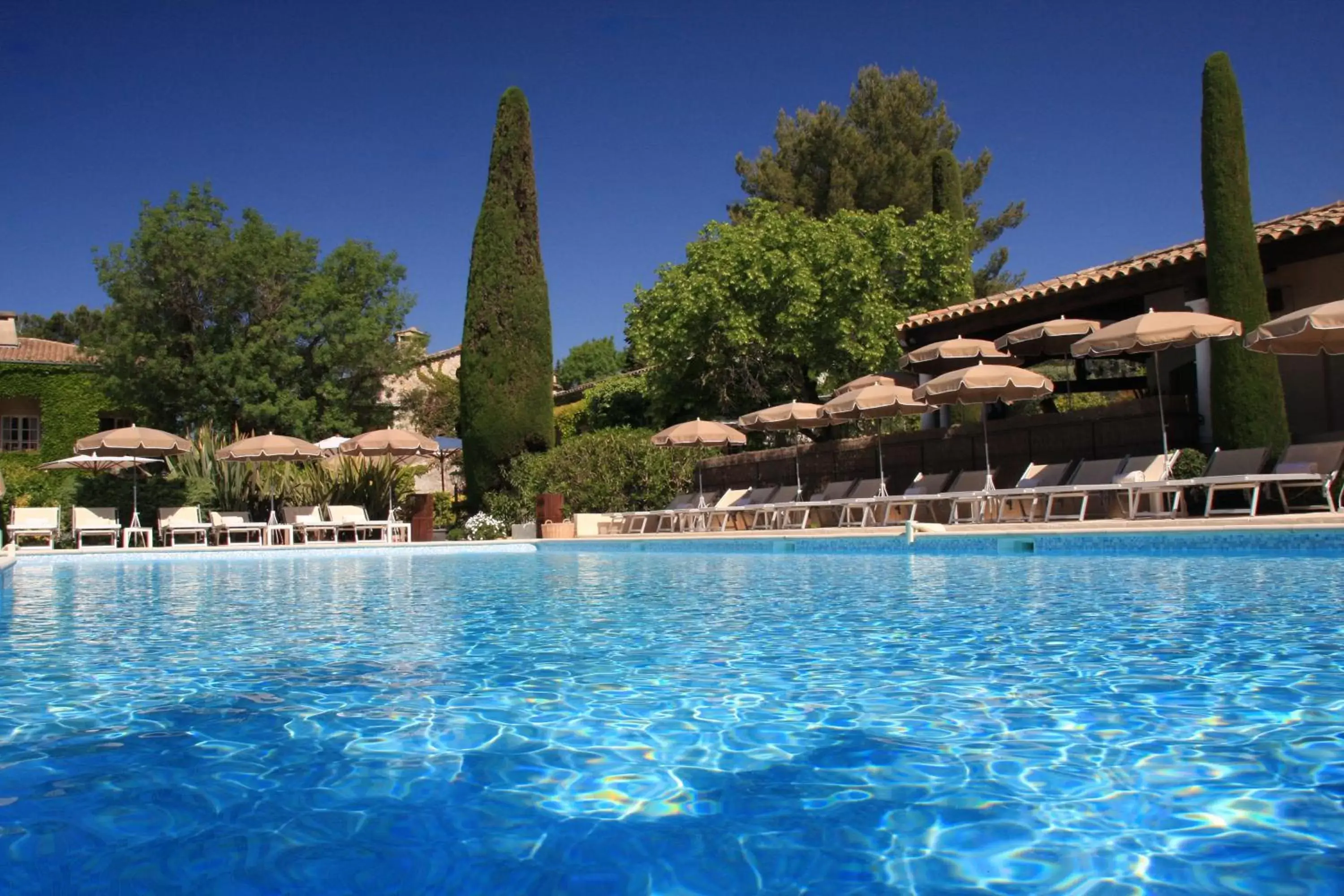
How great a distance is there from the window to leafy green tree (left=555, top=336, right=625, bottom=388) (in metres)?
27.5

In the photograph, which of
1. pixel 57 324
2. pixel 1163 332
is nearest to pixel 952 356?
pixel 1163 332

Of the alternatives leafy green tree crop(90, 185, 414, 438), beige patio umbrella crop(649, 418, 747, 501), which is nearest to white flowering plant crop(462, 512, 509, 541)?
beige patio umbrella crop(649, 418, 747, 501)

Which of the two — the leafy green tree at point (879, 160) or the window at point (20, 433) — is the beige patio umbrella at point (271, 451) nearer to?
the window at point (20, 433)

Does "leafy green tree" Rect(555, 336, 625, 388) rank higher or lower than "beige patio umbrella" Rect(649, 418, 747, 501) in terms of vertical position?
higher

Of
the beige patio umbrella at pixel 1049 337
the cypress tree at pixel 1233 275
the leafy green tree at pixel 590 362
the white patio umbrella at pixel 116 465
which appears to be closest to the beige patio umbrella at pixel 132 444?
the white patio umbrella at pixel 116 465

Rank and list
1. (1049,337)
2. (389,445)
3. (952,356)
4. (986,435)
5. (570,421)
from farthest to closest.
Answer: (570,421) < (389,445) < (952,356) < (1049,337) < (986,435)

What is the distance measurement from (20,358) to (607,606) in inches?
1141

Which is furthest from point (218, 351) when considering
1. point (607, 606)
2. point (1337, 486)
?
point (1337, 486)

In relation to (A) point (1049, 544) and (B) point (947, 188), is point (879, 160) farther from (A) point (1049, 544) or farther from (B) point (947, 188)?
(A) point (1049, 544)

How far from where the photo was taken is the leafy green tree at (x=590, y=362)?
54.6m

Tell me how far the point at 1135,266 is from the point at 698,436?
775 cm

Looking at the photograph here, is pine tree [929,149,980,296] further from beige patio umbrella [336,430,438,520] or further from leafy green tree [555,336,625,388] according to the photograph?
leafy green tree [555,336,625,388]

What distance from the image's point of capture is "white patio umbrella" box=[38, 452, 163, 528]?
18.5 meters

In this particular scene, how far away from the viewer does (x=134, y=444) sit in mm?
17719
